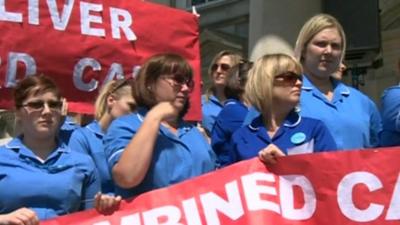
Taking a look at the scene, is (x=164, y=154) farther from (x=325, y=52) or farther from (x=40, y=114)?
(x=325, y=52)

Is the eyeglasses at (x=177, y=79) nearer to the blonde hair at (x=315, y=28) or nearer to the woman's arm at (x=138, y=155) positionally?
the woman's arm at (x=138, y=155)

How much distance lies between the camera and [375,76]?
1217cm

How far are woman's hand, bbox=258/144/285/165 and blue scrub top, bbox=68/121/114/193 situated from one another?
2.67 feet

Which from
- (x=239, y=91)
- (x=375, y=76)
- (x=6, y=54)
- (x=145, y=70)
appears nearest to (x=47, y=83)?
(x=145, y=70)

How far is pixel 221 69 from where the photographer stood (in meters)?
5.76

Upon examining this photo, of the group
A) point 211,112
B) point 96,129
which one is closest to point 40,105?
point 96,129

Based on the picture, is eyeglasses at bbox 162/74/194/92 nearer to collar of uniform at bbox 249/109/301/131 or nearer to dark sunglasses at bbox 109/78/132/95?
collar of uniform at bbox 249/109/301/131

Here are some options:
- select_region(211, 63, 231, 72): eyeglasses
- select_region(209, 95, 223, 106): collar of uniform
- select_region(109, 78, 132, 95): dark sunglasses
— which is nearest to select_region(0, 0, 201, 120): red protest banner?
select_region(211, 63, 231, 72): eyeglasses

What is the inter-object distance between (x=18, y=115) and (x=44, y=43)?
1337 millimetres

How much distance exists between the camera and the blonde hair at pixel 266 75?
12.7 feet

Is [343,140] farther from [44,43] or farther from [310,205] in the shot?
[44,43]

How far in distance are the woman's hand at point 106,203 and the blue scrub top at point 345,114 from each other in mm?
1074

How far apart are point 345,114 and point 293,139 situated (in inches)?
18.6

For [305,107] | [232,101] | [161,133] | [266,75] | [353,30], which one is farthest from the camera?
[353,30]
